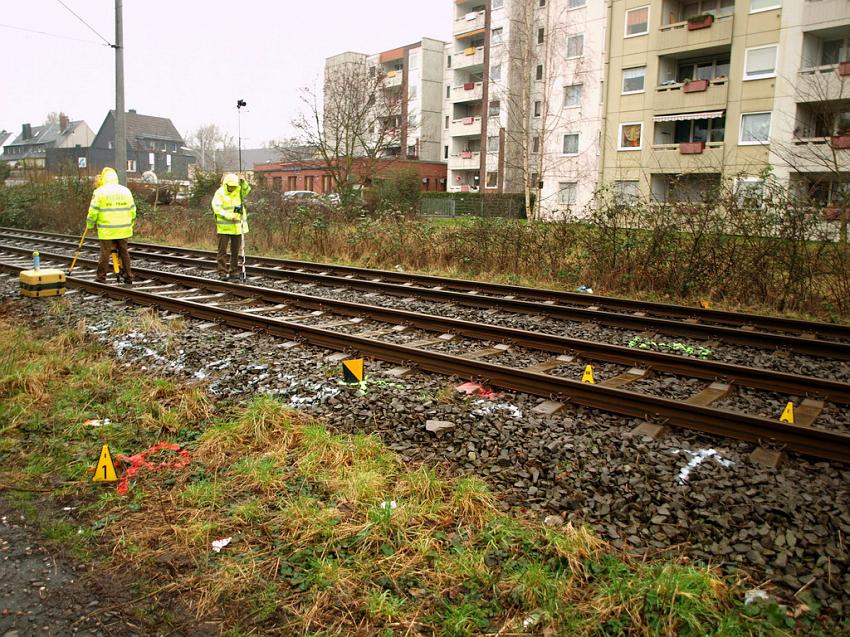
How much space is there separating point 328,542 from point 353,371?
277 centimetres

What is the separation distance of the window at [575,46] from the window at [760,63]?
13.4 metres

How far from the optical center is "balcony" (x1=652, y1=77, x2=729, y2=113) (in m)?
32.6

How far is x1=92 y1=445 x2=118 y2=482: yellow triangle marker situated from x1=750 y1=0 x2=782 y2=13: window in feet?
114

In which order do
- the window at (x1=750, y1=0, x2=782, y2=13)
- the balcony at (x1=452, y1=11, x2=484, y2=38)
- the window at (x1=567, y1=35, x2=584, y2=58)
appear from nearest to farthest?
the window at (x1=750, y1=0, x2=782, y2=13), the window at (x1=567, y1=35, x2=584, y2=58), the balcony at (x1=452, y1=11, x2=484, y2=38)

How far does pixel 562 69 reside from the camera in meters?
43.9

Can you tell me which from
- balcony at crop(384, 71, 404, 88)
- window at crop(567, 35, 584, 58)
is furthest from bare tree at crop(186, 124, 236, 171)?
window at crop(567, 35, 584, 58)

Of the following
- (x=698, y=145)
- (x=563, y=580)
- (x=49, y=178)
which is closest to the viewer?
(x=563, y=580)

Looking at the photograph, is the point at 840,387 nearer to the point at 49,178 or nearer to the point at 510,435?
the point at 510,435

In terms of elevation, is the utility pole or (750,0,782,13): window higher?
(750,0,782,13): window

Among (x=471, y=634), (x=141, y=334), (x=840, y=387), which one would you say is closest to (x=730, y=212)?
(x=840, y=387)

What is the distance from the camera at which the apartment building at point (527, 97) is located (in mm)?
40781

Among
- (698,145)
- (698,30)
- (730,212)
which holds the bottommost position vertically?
(730,212)

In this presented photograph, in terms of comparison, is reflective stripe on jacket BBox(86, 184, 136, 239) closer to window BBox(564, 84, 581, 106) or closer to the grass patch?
the grass patch

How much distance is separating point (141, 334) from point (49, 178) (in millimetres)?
24633
